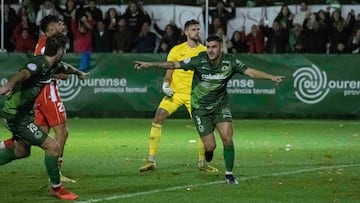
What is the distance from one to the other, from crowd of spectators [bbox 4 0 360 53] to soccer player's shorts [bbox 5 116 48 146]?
1386cm

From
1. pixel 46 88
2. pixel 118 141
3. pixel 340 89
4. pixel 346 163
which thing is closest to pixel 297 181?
pixel 346 163

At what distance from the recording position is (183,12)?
1056 inches

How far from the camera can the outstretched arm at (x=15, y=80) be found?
10.6 meters

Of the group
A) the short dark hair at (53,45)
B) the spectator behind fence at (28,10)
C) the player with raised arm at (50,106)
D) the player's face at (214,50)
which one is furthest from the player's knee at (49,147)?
the spectator behind fence at (28,10)

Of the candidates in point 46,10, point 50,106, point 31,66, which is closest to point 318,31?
point 46,10

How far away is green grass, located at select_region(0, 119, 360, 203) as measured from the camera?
12.0m

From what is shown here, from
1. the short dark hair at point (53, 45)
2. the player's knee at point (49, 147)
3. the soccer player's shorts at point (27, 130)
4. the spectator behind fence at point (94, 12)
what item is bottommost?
the spectator behind fence at point (94, 12)

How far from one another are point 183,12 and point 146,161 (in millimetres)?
11837

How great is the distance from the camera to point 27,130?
11.7 meters

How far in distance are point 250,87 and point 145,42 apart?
10.9 feet

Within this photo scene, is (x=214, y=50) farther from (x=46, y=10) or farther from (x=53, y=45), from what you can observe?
(x=46, y=10)

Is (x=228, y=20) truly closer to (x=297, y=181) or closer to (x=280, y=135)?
(x=280, y=135)

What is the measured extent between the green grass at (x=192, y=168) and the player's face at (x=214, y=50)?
165 centimetres

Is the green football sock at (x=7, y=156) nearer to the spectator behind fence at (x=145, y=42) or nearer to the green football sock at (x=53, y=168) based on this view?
the green football sock at (x=53, y=168)
